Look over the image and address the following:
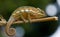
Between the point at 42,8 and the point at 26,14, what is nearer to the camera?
the point at 26,14

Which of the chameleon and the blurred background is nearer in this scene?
the chameleon

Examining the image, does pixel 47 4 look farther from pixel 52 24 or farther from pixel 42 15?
pixel 42 15

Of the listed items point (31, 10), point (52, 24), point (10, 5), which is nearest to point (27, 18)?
point (31, 10)

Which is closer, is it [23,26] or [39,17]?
[39,17]

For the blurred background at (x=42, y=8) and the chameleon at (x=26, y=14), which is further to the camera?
the blurred background at (x=42, y=8)

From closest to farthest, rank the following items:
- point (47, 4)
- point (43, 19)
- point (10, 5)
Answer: point (43, 19) → point (10, 5) → point (47, 4)

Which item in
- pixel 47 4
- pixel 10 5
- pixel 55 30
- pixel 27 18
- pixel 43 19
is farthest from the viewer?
pixel 55 30

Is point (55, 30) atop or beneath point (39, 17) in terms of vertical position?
beneath

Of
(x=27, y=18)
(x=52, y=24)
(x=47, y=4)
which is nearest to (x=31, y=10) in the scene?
(x=27, y=18)
